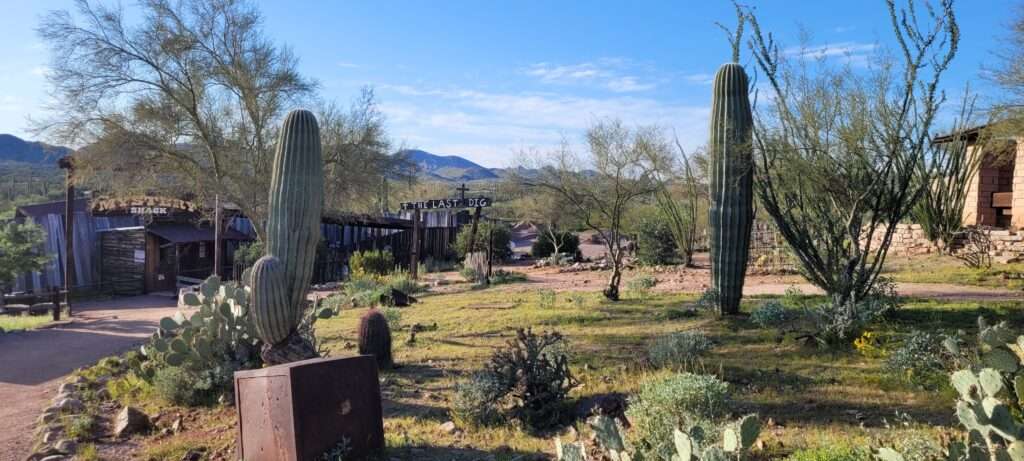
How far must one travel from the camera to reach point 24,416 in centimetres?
660

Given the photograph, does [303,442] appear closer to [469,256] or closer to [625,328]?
[625,328]

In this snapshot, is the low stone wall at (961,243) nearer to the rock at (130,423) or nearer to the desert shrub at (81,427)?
the rock at (130,423)

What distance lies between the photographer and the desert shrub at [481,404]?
516 cm

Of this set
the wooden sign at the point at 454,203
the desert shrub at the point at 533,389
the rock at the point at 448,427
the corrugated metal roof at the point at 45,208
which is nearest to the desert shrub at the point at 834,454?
the desert shrub at the point at 533,389

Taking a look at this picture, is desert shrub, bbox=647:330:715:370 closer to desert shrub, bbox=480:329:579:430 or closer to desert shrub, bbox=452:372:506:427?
desert shrub, bbox=480:329:579:430

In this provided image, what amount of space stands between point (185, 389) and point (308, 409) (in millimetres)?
3095

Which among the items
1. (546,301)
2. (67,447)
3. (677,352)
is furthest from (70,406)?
(546,301)

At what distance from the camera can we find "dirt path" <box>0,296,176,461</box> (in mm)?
6286

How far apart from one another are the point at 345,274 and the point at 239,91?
1070cm

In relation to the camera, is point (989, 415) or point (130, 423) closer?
point (989, 415)

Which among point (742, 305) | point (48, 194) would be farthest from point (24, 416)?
point (48, 194)

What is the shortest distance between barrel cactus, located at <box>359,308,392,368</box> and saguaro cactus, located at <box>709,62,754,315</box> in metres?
4.26

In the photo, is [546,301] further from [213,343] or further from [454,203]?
[454,203]

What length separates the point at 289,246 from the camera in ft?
21.6
